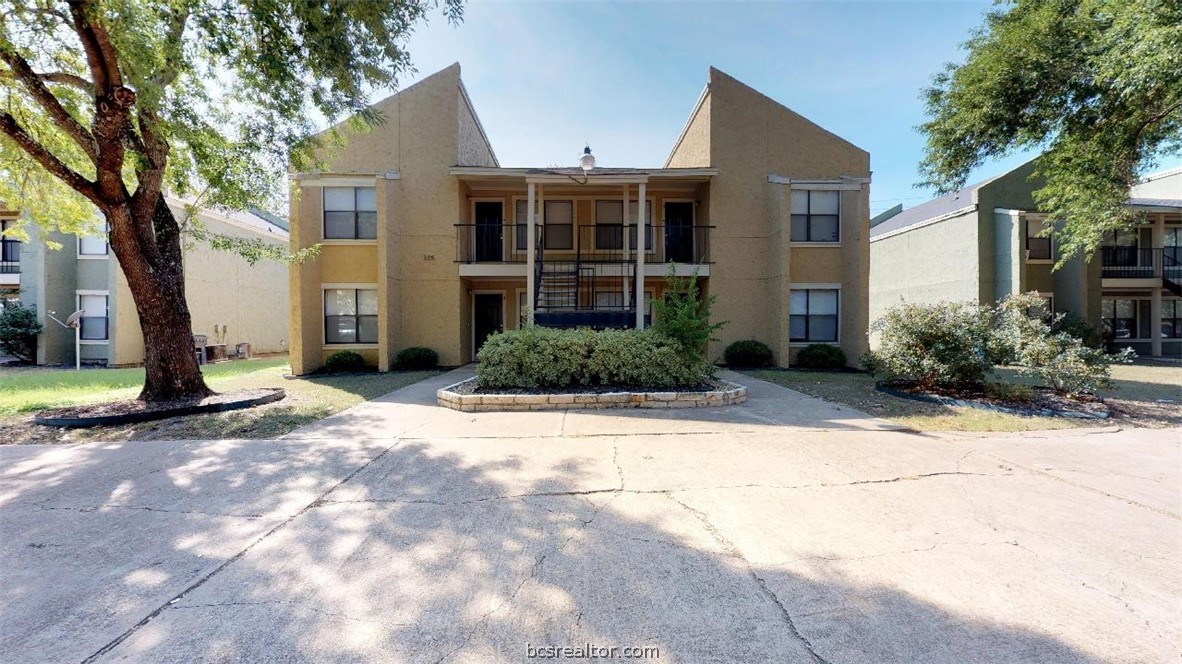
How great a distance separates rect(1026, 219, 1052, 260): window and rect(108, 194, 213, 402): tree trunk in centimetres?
2376

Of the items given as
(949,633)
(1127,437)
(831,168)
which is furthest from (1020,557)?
(831,168)

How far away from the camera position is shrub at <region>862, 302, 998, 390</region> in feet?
24.4

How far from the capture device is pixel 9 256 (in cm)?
1516

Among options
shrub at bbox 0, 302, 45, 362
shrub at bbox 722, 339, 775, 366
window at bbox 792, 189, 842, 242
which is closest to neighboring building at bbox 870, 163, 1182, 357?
window at bbox 792, 189, 842, 242

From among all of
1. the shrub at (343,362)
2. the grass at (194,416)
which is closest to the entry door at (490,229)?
the grass at (194,416)

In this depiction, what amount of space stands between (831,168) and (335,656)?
14486 mm

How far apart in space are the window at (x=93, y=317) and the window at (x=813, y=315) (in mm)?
22124

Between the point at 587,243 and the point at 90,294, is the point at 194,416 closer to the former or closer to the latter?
the point at 587,243

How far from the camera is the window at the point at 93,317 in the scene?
1441cm

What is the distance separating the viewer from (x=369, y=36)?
664cm

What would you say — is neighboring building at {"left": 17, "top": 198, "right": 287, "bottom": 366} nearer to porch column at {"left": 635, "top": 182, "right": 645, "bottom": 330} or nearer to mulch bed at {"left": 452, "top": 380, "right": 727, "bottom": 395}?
mulch bed at {"left": 452, "top": 380, "right": 727, "bottom": 395}

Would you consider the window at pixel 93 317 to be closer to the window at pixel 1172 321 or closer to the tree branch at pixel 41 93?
the tree branch at pixel 41 93

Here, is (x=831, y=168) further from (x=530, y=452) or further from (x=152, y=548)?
(x=152, y=548)

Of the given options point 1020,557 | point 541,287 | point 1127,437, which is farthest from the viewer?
point 541,287
